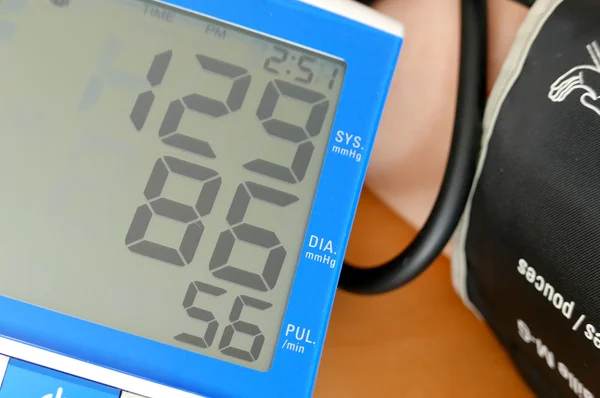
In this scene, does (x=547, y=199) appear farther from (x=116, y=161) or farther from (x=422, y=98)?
(x=116, y=161)

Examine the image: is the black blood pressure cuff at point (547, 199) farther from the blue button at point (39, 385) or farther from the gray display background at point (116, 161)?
the blue button at point (39, 385)

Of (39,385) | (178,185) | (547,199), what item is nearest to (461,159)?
(547,199)

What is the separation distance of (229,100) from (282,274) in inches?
4.6

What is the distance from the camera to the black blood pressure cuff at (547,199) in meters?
0.36

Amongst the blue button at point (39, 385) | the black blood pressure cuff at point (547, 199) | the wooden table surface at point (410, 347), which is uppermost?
the black blood pressure cuff at point (547, 199)

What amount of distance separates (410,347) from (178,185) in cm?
26

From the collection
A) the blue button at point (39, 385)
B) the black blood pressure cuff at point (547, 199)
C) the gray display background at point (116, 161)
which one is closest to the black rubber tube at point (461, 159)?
the black blood pressure cuff at point (547, 199)

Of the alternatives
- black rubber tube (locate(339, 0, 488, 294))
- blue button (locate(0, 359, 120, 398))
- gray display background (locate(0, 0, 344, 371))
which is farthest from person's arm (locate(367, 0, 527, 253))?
blue button (locate(0, 359, 120, 398))

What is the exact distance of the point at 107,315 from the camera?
35 centimetres

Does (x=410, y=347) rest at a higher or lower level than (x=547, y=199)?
lower

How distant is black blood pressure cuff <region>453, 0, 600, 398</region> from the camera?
1.20 feet

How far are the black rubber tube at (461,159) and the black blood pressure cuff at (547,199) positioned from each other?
0.01 metres

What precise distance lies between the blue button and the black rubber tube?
0.75 ft

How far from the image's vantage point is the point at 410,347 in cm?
51
